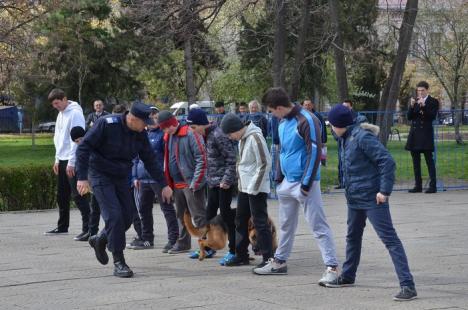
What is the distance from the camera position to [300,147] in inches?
328

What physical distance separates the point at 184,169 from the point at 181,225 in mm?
749

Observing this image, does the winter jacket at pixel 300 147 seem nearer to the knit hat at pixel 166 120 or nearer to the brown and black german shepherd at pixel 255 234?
the brown and black german shepherd at pixel 255 234

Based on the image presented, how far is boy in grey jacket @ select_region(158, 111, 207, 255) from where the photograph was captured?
9883 mm

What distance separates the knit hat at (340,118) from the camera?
7711 millimetres

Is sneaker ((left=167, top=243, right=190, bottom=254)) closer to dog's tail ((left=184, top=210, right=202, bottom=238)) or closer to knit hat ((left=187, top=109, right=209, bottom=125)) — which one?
dog's tail ((left=184, top=210, right=202, bottom=238))

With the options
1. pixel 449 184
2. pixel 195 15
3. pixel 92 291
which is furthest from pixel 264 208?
pixel 195 15

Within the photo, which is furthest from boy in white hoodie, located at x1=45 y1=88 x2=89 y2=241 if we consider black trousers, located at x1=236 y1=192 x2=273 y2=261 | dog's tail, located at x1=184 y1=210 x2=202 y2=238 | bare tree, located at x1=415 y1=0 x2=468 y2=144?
bare tree, located at x1=415 y1=0 x2=468 y2=144

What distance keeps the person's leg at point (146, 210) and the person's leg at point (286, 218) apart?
2.62 meters

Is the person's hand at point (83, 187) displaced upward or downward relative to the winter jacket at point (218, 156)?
downward

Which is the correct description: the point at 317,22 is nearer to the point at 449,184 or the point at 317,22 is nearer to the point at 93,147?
the point at 449,184

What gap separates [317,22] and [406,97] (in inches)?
1484

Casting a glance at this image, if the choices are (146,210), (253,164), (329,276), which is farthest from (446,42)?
(329,276)

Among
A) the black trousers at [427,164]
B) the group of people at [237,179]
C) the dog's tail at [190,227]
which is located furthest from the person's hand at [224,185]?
the black trousers at [427,164]

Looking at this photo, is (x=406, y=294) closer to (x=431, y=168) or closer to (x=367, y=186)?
(x=367, y=186)
